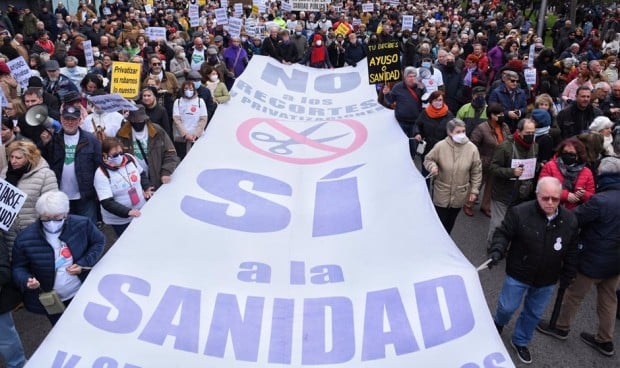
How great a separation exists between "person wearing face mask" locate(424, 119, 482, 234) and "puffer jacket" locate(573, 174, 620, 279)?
1308 mm

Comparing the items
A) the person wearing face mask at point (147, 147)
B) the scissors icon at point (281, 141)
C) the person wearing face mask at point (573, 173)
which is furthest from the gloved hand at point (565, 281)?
the person wearing face mask at point (147, 147)

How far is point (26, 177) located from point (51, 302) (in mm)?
1347

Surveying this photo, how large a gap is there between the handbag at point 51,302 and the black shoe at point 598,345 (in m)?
4.68

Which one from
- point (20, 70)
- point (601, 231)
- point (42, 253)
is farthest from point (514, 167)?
point (20, 70)

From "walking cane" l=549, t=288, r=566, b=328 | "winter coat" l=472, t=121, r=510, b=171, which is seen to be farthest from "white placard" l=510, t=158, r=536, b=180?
"walking cane" l=549, t=288, r=566, b=328

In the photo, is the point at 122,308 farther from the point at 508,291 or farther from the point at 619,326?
the point at 619,326

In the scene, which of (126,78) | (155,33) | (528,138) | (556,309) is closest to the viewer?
(556,309)

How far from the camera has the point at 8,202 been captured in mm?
4359

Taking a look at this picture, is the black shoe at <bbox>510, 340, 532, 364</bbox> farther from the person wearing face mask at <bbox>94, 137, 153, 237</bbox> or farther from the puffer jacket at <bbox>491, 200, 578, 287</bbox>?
the person wearing face mask at <bbox>94, 137, 153, 237</bbox>

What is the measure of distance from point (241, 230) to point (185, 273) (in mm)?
798

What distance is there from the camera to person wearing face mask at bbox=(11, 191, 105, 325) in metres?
4.19

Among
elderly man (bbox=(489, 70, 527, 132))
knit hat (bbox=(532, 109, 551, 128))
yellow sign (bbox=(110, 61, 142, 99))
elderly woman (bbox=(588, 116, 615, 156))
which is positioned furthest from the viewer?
elderly man (bbox=(489, 70, 527, 132))

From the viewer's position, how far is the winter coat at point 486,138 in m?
7.24

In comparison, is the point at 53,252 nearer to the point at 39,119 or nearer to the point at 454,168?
the point at 39,119
